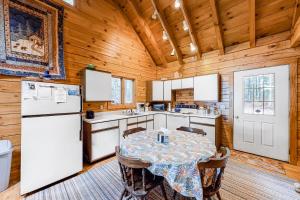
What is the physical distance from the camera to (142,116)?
409cm

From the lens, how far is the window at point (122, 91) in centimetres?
425

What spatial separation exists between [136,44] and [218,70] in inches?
106

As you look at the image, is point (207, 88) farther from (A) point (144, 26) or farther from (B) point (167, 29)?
(A) point (144, 26)

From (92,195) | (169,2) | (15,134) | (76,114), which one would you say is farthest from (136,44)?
(92,195)

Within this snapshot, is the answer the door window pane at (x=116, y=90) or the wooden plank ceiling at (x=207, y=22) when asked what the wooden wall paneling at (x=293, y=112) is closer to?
the wooden plank ceiling at (x=207, y=22)

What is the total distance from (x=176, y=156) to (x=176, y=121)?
9.12 ft

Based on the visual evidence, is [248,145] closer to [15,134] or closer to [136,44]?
[136,44]

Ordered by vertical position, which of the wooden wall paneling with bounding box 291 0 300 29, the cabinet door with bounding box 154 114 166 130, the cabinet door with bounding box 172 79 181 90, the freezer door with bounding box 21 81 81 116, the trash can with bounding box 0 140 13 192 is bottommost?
the trash can with bounding box 0 140 13 192

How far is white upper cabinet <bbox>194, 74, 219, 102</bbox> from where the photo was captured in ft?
12.5

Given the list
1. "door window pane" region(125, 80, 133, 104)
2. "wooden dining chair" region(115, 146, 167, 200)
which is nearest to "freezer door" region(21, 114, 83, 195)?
"wooden dining chair" region(115, 146, 167, 200)

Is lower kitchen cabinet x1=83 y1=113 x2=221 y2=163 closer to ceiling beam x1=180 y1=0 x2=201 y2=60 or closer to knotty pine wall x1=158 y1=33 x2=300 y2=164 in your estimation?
knotty pine wall x1=158 y1=33 x2=300 y2=164

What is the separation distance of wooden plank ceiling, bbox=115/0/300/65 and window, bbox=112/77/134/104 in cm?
156

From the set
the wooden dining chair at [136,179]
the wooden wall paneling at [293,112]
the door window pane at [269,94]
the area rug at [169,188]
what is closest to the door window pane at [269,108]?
Result: the door window pane at [269,94]

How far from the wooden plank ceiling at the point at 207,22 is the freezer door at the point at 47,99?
9.50 ft
